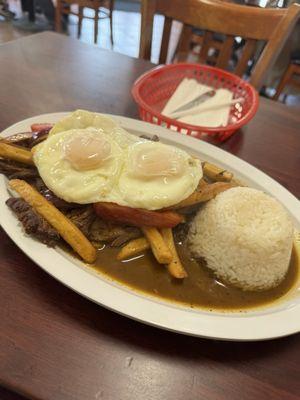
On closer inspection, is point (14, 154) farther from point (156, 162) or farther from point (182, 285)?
point (182, 285)

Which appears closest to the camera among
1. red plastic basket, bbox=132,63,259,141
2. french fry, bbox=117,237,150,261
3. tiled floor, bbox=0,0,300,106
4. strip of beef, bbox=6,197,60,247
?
strip of beef, bbox=6,197,60,247

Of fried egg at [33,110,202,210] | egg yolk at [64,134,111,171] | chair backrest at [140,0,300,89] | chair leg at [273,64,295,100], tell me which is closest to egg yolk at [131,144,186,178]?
fried egg at [33,110,202,210]

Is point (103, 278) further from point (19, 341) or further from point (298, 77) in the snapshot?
point (298, 77)

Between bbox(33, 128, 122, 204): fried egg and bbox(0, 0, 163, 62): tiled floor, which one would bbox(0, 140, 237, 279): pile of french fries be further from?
bbox(0, 0, 163, 62): tiled floor

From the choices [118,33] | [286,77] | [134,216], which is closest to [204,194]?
[134,216]

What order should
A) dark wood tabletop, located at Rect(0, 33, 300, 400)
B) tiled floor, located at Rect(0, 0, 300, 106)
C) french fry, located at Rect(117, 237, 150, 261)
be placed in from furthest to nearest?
tiled floor, located at Rect(0, 0, 300, 106)
french fry, located at Rect(117, 237, 150, 261)
dark wood tabletop, located at Rect(0, 33, 300, 400)


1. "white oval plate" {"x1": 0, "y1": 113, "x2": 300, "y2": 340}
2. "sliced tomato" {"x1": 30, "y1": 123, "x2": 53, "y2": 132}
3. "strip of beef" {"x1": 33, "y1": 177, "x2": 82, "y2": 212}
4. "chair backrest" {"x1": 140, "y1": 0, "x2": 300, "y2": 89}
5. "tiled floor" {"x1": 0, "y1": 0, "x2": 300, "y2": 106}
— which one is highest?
"chair backrest" {"x1": 140, "y1": 0, "x2": 300, "y2": 89}
